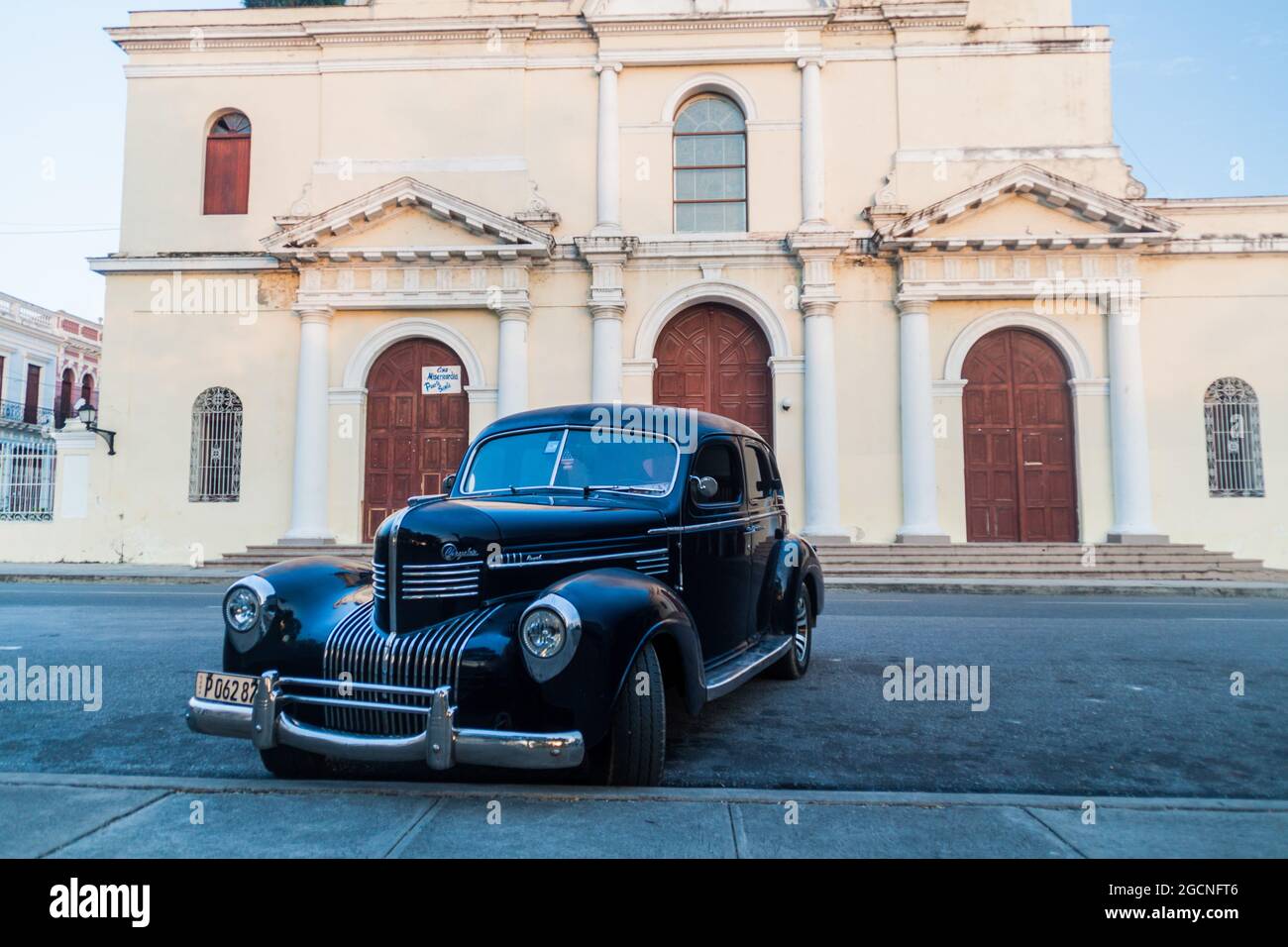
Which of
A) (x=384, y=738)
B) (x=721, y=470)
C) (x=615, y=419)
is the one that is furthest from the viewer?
(x=721, y=470)

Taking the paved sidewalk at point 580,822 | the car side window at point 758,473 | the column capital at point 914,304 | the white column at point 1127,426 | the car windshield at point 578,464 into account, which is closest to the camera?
the paved sidewalk at point 580,822

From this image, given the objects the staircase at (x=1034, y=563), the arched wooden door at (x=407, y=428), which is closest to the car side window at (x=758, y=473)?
the staircase at (x=1034, y=563)

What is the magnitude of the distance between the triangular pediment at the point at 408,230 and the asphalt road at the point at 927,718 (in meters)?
9.66

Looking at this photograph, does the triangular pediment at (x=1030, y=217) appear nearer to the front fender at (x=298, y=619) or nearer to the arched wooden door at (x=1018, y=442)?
the arched wooden door at (x=1018, y=442)

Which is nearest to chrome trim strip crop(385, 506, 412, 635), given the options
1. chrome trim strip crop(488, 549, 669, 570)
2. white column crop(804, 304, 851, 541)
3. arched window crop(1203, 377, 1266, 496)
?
chrome trim strip crop(488, 549, 669, 570)

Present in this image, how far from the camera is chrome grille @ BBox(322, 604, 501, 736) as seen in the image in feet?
9.82

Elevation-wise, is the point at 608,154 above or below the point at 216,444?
above

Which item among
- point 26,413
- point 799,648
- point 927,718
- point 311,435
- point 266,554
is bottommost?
point 927,718

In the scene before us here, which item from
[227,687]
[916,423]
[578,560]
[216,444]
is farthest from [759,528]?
[216,444]

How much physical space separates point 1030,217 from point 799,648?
13.3 m

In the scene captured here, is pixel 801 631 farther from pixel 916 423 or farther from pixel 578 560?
pixel 916 423

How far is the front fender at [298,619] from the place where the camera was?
10.8ft

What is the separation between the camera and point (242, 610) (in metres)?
3.45
